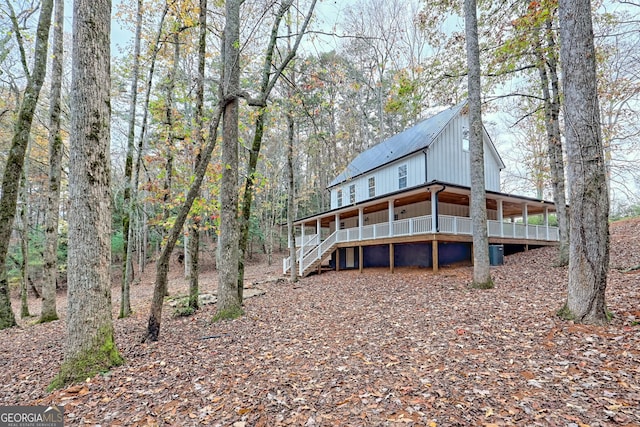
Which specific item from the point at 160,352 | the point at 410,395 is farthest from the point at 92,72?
the point at 410,395

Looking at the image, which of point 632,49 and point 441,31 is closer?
point 632,49

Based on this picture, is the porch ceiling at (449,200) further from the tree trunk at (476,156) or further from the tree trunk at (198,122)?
the tree trunk at (198,122)

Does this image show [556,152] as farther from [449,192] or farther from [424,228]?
[424,228]

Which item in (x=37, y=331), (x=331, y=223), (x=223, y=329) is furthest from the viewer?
(x=331, y=223)

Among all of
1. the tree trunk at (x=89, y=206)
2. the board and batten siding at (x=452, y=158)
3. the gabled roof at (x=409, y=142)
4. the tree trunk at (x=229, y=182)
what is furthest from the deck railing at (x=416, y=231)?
the tree trunk at (x=89, y=206)

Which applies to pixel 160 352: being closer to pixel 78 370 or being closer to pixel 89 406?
pixel 78 370

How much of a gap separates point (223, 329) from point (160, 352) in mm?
1262

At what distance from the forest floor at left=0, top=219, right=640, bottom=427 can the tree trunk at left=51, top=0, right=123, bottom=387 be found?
1.40 ft

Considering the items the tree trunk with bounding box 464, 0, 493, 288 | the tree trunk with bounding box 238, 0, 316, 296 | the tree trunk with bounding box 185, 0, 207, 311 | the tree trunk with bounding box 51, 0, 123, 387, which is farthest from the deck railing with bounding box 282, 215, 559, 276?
the tree trunk with bounding box 51, 0, 123, 387

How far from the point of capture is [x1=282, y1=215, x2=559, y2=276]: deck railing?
11727 millimetres

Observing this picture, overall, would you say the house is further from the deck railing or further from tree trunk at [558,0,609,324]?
tree trunk at [558,0,609,324]

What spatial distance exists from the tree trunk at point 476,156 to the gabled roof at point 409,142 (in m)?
4.58

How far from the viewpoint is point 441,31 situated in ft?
30.0

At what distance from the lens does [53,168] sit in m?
8.17
